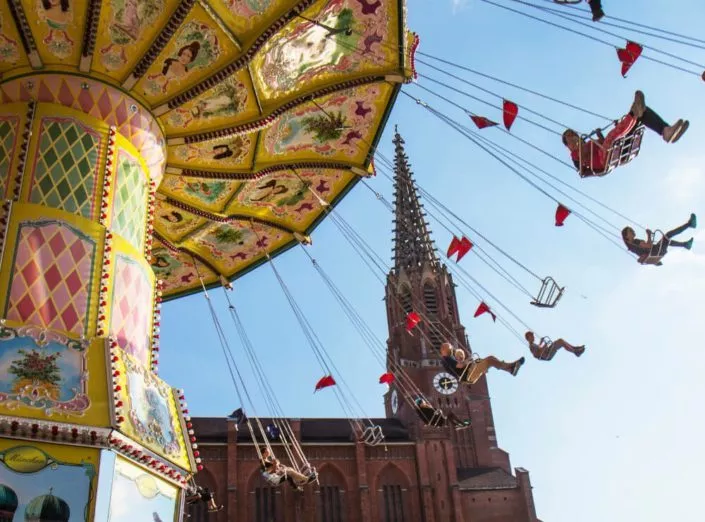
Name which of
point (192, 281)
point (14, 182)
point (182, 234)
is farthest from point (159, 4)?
point (192, 281)

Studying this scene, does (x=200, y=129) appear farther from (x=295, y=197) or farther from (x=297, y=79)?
(x=295, y=197)

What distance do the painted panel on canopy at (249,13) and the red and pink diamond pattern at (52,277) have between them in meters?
3.58

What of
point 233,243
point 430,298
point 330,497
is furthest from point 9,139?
point 430,298

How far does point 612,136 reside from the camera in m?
10.6

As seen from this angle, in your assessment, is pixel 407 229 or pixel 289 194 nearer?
pixel 289 194

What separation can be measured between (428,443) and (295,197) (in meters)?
47.3

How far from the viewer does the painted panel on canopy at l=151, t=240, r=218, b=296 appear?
1611 centimetres

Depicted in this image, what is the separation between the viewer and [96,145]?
10930 mm

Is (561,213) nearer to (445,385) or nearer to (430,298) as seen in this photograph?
(445,385)

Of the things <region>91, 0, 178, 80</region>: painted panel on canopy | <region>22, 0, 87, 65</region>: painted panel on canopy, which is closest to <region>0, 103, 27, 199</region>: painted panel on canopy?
<region>22, 0, 87, 65</region>: painted panel on canopy

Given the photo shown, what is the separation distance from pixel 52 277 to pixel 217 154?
4444 mm

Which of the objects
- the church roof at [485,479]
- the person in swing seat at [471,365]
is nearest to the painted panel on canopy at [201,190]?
the person in swing seat at [471,365]

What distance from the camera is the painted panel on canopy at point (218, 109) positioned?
39.0 ft

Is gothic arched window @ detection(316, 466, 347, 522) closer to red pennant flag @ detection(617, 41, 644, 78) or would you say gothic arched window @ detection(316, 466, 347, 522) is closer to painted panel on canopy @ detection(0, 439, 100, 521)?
red pennant flag @ detection(617, 41, 644, 78)
